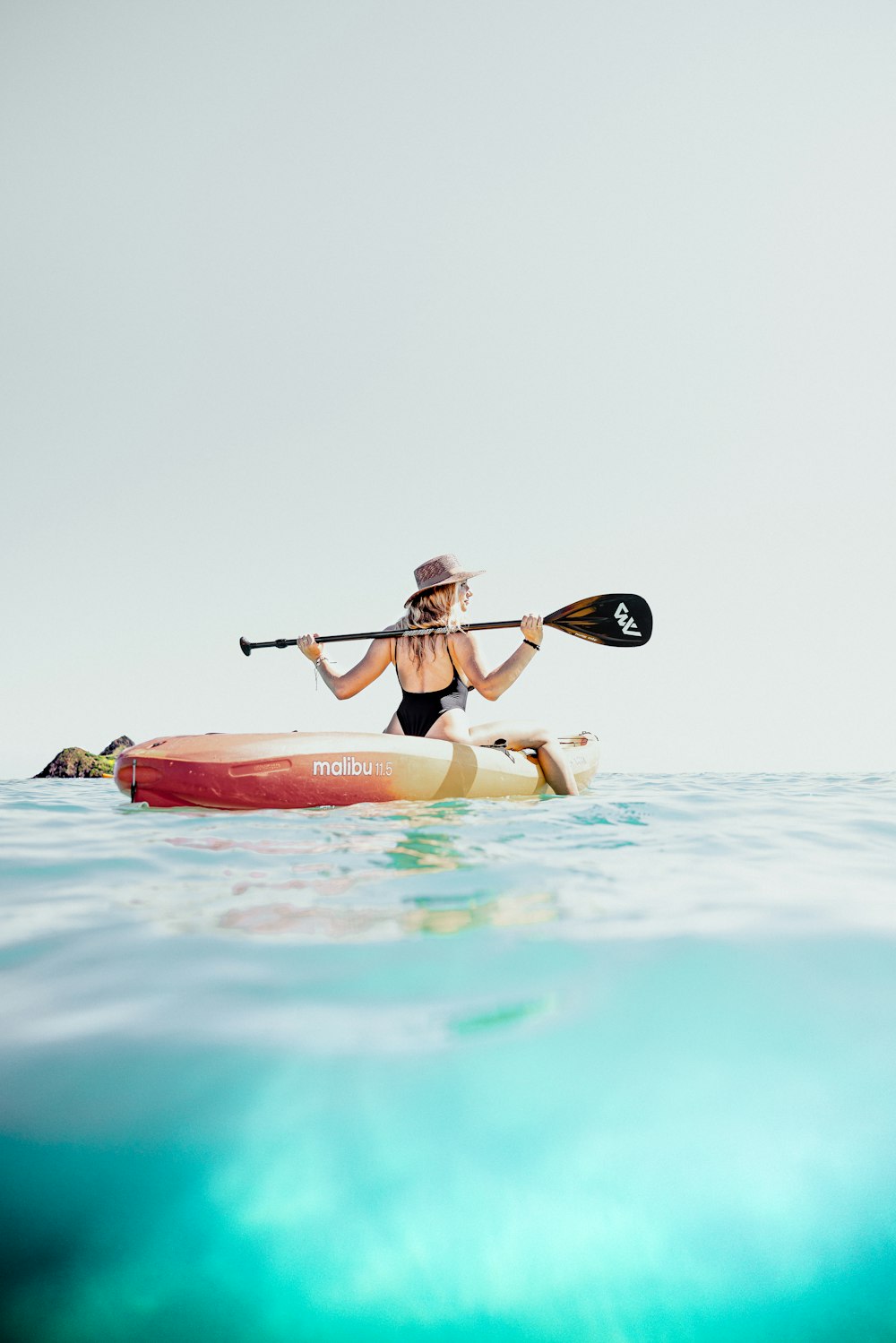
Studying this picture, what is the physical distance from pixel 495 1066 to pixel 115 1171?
57 cm

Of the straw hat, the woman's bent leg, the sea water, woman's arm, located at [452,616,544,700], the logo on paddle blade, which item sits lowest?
the sea water

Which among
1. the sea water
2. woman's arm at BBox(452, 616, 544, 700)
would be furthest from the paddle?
the sea water

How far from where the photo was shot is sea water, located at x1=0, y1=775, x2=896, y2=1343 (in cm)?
86

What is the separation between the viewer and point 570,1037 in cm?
126

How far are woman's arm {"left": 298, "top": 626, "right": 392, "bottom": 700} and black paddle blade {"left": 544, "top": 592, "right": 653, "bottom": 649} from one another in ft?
5.28

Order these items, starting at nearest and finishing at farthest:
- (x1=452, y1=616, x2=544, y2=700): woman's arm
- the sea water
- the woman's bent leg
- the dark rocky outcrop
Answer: the sea water → (x1=452, y1=616, x2=544, y2=700): woman's arm → the woman's bent leg → the dark rocky outcrop

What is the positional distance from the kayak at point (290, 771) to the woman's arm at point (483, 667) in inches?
24.5

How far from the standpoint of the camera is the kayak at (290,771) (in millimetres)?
4605

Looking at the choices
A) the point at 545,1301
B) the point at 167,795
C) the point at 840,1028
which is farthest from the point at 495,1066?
the point at 167,795

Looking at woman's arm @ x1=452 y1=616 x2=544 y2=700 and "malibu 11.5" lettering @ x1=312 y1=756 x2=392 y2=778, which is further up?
woman's arm @ x1=452 y1=616 x2=544 y2=700

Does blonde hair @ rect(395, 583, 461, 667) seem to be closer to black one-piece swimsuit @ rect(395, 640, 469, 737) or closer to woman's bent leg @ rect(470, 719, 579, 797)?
black one-piece swimsuit @ rect(395, 640, 469, 737)

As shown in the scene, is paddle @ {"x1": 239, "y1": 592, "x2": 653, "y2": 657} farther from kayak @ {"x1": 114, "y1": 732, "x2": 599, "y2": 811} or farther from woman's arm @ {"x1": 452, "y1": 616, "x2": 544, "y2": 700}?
kayak @ {"x1": 114, "y1": 732, "x2": 599, "y2": 811}

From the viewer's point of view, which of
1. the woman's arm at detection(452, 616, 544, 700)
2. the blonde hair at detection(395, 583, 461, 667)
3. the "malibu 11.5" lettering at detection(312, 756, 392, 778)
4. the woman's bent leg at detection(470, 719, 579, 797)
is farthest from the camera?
the woman's bent leg at detection(470, 719, 579, 797)

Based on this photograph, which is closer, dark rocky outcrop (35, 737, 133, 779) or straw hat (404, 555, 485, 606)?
straw hat (404, 555, 485, 606)
